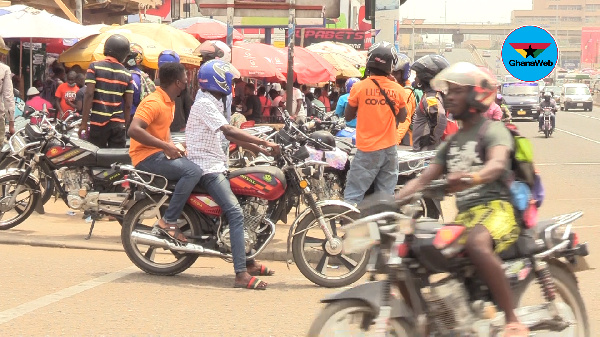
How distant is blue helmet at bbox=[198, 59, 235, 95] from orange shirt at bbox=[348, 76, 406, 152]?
1289 mm

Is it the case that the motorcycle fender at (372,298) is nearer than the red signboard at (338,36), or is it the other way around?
the motorcycle fender at (372,298)

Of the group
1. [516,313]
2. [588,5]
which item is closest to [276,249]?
[516,313]

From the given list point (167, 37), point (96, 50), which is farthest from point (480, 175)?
point (167, 37)

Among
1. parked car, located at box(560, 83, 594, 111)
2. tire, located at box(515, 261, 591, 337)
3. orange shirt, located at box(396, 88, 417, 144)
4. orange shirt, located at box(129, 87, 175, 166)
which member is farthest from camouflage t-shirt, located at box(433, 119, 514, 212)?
parked car, located at box(560, 83, 594, 111)

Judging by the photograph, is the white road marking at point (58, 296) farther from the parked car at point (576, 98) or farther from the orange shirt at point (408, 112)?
the parked car at point (576, 98)

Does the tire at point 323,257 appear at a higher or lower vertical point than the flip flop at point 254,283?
higher

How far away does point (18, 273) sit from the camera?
8211mm

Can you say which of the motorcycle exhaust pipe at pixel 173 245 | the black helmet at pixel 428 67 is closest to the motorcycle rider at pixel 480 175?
the motorcycle exhaust pipe at pixel 173 245

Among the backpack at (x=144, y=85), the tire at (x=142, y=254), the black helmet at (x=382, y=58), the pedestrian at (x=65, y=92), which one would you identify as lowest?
the tire at (x=142, y=254)

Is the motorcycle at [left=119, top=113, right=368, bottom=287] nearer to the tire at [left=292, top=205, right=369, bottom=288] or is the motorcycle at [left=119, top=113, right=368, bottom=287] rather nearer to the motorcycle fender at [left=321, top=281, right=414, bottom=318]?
the tire at [left=292, top=205, right=369, bottom=288]

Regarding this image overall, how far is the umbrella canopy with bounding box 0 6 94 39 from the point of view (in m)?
15.6

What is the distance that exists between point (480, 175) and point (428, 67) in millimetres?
5748

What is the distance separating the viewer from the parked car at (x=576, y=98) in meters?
63.8

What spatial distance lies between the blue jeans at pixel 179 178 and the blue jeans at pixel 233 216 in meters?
0.17
